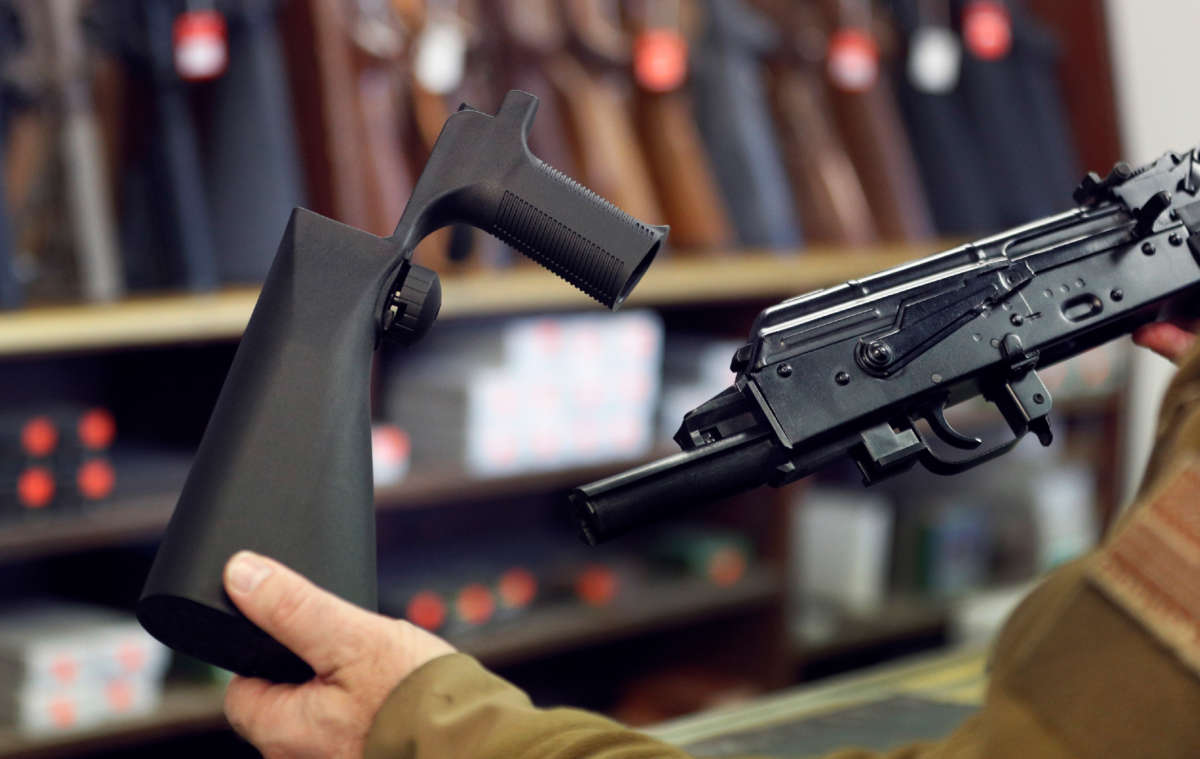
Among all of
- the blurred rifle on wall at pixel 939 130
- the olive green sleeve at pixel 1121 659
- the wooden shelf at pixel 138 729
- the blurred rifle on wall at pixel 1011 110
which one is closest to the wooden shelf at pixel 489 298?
the blurred rifle on wall at pixel 939 130

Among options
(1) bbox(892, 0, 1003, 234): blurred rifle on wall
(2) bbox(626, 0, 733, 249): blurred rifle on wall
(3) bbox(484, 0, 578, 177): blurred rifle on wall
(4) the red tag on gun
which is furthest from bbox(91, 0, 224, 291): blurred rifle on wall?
(1) bbox(892, 0, 1003, 234): blurred rifle on wall

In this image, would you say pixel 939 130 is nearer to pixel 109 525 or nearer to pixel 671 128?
pixel 671 128

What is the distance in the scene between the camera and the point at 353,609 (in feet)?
2.17

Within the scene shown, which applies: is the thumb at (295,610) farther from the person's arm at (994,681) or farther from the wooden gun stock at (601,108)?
the wooden gun stock at (601,108)

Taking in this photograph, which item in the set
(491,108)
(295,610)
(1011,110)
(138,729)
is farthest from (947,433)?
(1011,110)

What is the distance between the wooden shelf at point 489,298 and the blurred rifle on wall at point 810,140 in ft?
0.18

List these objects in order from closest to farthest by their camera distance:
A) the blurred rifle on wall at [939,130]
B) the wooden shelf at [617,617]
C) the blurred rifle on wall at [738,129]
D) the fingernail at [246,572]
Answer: the fingernail at [246,572] → the wooden shelf at [617,617] → the blurred rifle on wall at [738,129] → the blurred rifle on wall at [939,130]

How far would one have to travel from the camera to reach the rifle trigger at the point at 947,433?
32.3 inches

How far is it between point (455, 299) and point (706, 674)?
94 cm

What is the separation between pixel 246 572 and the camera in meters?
0.63

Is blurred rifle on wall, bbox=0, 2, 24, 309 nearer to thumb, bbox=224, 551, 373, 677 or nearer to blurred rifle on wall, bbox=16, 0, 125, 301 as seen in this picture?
blurred rifle on wall, bbox=16, 0, 125, 301

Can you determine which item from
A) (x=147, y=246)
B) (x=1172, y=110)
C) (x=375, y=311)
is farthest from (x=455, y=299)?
(x=1172, y=110)

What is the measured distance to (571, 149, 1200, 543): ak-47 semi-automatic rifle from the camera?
30.3 inches

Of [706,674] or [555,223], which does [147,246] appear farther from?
[706,674]
